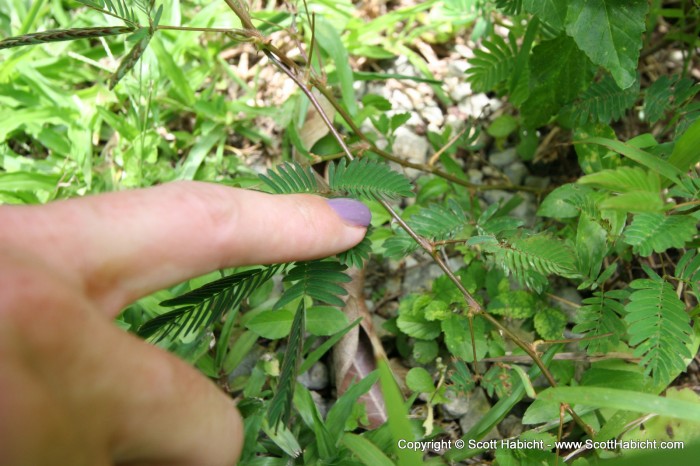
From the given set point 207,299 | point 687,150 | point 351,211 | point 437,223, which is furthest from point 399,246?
point 687,150

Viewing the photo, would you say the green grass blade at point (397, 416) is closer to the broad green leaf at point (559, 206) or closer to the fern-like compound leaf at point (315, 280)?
the fern-like compound leaf at point (315, 280)

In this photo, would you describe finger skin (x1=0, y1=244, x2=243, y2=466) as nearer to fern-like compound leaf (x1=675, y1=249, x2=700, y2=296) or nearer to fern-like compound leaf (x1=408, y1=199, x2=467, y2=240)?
fern-like compound leaf (x1=408, y1=199, x2=467, y2=240)

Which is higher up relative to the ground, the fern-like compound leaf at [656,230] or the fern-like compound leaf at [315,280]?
the fern-like compound leaf at [656,230]

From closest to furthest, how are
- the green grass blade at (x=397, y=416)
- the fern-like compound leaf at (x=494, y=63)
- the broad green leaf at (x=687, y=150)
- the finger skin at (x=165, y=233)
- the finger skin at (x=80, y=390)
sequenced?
the finger skin at (x=80, y=390), the finger skin at (x=165, y=233), the green grass blade at (x=397, y=416), the broad green leaf at (x=687, y=150), the fern-like compound leaf at (x=494, y=63)

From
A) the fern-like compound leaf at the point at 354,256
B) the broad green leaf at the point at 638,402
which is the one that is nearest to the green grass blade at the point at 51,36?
the fern-like compound leaf at the point at 354,256

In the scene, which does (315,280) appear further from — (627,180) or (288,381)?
(627,180)
